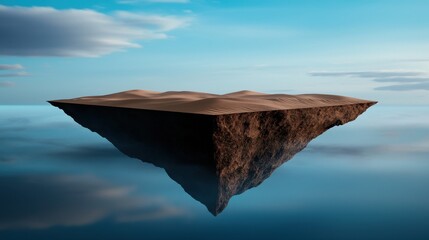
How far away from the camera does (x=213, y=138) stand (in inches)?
210

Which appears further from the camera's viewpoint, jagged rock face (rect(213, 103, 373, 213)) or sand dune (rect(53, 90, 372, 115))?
jagged rock face (rect(213, 103, 373, 213))

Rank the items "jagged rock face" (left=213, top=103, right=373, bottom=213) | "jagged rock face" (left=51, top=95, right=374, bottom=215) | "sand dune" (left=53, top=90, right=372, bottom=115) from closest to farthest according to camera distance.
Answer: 1. "sand dune" (left=53, top=90, right=372, bottom=115)
2. "jagged rock face" (left=51, top=95, right=374, bottom=215)
3. "jagged rock face" (left=213, top=103, right=373, bottom=213)

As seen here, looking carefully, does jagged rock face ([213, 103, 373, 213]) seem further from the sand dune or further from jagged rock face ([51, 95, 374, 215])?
the sand dune

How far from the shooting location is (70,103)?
7.34 metres

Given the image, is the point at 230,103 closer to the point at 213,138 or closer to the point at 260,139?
the point at 213,138

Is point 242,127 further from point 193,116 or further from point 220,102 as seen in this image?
point 193,116

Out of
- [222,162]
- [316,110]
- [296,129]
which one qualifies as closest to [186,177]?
[222,162]

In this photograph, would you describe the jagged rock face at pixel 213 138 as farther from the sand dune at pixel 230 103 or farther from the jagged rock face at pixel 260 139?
the sand dune at pixel 230 103

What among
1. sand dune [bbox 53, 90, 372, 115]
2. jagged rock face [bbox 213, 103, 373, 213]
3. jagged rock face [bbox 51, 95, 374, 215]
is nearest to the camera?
sand dune [bbox 53, 90, 372, 115]

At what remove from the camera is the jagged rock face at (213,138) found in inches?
217

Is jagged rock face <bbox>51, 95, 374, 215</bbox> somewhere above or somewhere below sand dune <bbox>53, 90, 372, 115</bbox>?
below

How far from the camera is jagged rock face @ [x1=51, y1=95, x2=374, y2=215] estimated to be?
5.51 metres


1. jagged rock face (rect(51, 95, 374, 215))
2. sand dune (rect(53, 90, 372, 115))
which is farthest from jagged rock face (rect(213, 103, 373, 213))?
sand dune (rect(53, 90, 372, 115))

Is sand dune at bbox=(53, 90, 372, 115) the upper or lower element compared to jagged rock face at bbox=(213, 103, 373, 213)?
upper
